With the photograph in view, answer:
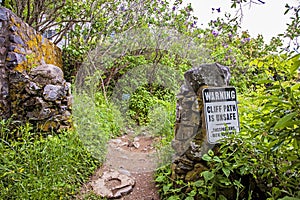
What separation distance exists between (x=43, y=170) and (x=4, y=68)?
1.17 metres

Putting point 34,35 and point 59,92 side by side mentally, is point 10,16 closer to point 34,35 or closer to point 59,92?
point 34,35

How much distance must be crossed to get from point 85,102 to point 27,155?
1.52 m

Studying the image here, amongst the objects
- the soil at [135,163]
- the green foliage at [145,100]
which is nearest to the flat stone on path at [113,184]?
the soil at [135,163]

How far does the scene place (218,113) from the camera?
1506mm

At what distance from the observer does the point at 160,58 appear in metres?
4.02

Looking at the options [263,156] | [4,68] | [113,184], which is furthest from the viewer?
[4,68]

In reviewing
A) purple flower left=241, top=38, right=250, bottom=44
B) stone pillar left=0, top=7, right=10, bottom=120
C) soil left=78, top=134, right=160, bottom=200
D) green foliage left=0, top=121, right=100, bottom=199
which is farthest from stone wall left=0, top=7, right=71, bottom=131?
purple flower left=241, top=38, right=250, bottom=44

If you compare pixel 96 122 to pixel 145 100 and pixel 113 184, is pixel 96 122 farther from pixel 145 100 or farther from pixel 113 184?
pixel 145 100

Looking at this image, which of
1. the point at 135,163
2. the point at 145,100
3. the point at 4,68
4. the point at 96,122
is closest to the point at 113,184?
the point at 135,163

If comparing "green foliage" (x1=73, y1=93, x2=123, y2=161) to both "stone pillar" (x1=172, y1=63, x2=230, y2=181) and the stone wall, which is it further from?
"stone pillar" (x1=172, y1=63, x2=230, y2=181)

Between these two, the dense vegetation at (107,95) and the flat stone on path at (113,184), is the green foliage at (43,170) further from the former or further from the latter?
the flat stone on path at (113,184)

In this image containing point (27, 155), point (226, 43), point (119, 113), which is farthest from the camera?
point (226, 43)

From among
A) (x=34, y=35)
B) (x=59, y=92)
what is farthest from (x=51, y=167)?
(x=34, y=35)

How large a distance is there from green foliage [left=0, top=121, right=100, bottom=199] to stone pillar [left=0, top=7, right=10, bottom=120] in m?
0.27
